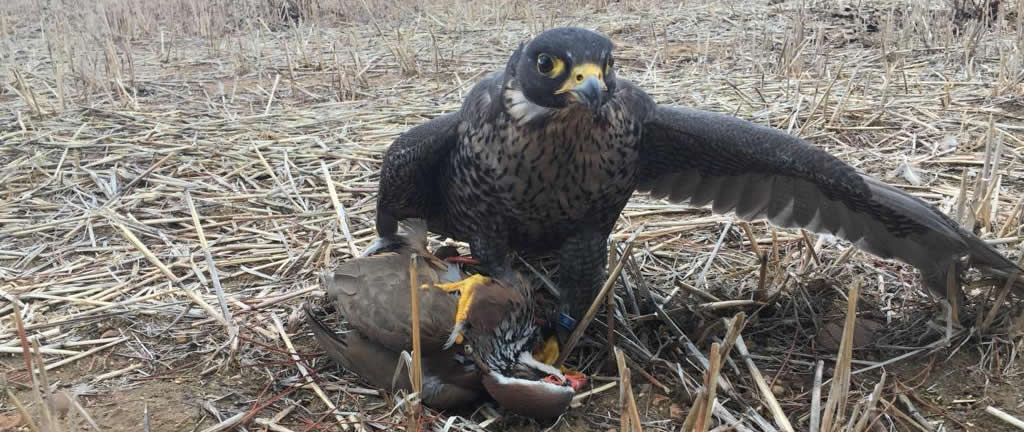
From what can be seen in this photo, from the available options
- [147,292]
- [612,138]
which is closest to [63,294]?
[147,292]

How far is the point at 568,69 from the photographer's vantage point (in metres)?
2.17

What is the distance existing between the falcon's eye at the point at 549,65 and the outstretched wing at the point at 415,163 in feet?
1.76

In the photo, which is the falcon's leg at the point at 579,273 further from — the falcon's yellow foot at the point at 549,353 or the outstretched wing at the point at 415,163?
the outstretched wing at the point at 415,163

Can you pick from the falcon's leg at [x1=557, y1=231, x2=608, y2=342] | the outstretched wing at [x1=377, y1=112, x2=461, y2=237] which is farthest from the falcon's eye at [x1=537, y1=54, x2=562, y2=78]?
the falcon's leg at [x1=557, y1=231, x2=608, y2=342]

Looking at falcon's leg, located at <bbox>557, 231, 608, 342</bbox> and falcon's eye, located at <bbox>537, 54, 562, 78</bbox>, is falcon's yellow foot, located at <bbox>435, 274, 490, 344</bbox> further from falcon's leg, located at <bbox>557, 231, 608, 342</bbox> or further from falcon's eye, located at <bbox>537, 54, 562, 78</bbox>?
falcon's eye, located at <bbox>537, 54, 562, 78</bbox>

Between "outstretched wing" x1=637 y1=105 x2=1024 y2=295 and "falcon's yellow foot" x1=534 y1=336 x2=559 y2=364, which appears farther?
"falcon's yellow foot" x1=534 y1=336 x2=559 y2=364

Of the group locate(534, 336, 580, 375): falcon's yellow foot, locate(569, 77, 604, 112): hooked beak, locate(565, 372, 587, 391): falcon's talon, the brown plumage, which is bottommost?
locate(534, 336, 580, 375): falcon's yellow foot

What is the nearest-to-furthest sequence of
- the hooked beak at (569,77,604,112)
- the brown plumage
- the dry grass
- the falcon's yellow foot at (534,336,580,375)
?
the hooked beak at (569,77,604,112), the brown plumage, the dry grass, the falcon's yellow foot at (534,336,580,375)

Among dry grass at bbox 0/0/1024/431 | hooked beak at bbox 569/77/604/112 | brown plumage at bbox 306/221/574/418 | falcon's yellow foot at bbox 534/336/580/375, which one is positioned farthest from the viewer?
falcon's yellow foot at bbox 534/336/580/375

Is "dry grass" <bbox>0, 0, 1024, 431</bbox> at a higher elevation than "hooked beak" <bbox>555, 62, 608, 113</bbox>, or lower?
lower

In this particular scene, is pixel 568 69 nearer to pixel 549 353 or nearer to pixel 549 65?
pixel 549 65

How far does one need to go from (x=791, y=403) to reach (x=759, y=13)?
6.44 meters

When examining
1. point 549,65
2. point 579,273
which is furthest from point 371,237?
point 549,65

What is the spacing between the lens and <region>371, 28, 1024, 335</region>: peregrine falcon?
7.68ft
